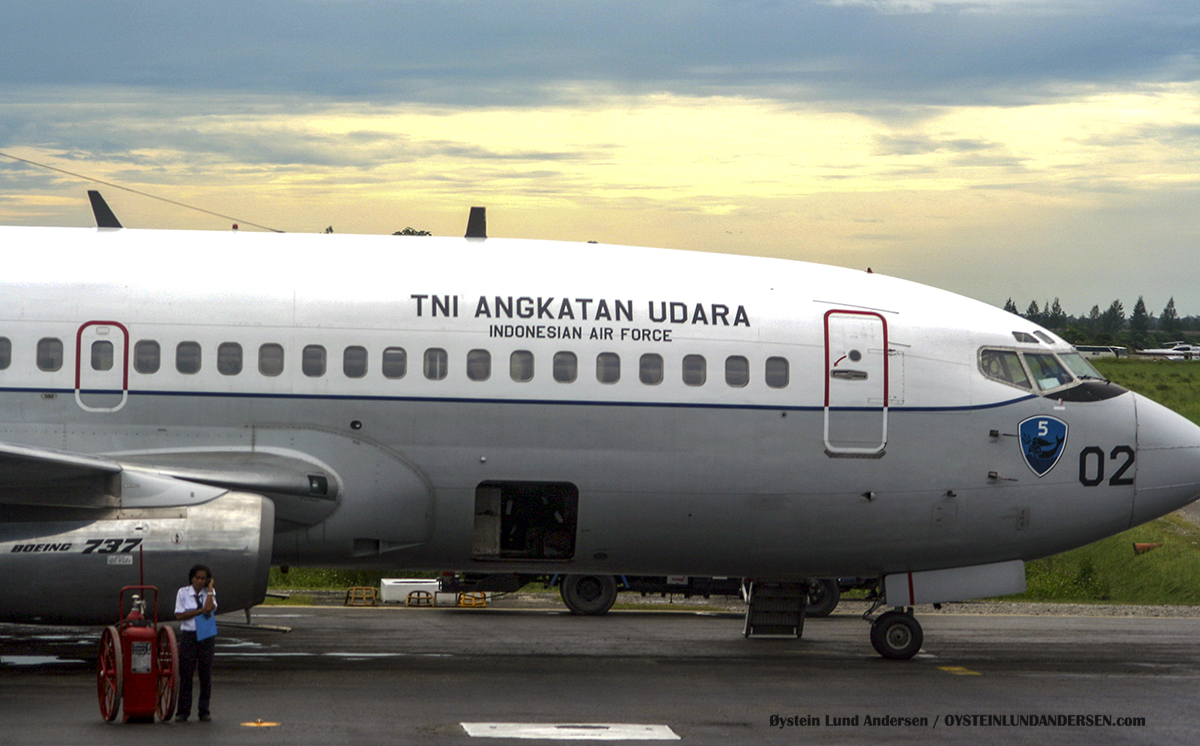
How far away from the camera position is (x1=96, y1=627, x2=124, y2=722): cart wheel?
12891 mm

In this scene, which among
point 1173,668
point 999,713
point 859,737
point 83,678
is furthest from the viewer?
point 1173,668

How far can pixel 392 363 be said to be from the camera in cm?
1622

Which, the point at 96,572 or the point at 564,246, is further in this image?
the point at 564,246

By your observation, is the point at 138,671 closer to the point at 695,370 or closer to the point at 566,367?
the point at 566,367

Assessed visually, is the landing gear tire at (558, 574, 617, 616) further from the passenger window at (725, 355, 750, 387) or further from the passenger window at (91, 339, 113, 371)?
the passenger window at (91, 339, 113, 371)

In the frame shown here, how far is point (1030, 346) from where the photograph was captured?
17.5 meters

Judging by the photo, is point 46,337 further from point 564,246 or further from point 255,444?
point 564,246

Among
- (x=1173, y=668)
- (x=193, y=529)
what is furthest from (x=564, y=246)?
(x=1173, y=668)

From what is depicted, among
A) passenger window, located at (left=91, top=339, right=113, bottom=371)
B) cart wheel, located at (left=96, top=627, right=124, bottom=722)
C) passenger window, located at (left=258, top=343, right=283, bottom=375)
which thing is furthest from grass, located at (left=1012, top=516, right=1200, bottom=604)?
cart wheel, located at (left=96, top=627, right=124, bottom=722)

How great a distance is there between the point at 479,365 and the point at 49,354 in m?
5.07

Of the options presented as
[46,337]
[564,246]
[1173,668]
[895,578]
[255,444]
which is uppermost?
[564,246]

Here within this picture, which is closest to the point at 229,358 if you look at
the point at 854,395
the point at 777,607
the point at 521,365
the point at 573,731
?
the point at 521,365

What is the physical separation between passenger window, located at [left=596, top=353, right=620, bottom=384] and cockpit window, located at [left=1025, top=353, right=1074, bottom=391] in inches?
211

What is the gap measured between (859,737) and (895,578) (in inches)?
192
